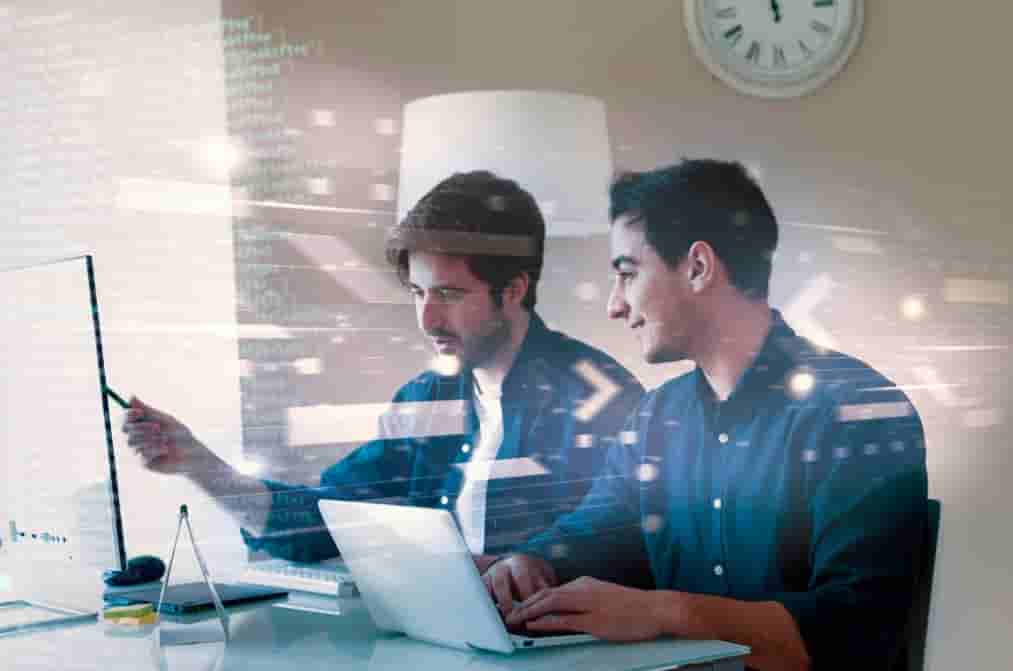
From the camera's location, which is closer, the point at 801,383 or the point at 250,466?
the point at 801,383

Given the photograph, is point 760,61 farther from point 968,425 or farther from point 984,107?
point 968,425

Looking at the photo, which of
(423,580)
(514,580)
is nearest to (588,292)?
(514,580)

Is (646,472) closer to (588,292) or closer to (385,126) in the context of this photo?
(588,292)

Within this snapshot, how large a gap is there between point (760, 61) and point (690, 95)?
5.0 inches

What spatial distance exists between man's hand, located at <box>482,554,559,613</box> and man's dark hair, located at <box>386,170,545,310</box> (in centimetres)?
70

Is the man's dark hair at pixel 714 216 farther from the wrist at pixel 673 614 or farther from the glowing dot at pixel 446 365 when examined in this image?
the wrist at pixel 673 614

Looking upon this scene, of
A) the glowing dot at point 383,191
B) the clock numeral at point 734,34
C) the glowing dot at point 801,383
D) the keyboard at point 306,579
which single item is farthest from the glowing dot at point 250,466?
the clock numeral at point 734,34

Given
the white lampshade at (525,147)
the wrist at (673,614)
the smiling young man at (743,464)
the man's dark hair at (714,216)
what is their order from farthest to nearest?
1. the white lampshade at (525,147)
2. the man's dark hair at (714,216)
3. the smiling young man at (743,464)
4. the wrist at (673,614)

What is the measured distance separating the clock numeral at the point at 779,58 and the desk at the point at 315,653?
3.42 feet

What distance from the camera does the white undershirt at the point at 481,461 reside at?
2.36m

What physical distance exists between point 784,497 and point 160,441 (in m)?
1.03

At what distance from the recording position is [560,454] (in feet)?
7.70

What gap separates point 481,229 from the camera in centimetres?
241

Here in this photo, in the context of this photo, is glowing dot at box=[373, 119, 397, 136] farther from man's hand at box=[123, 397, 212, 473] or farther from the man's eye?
man's hand at box=[123, 397, 212, 473]
